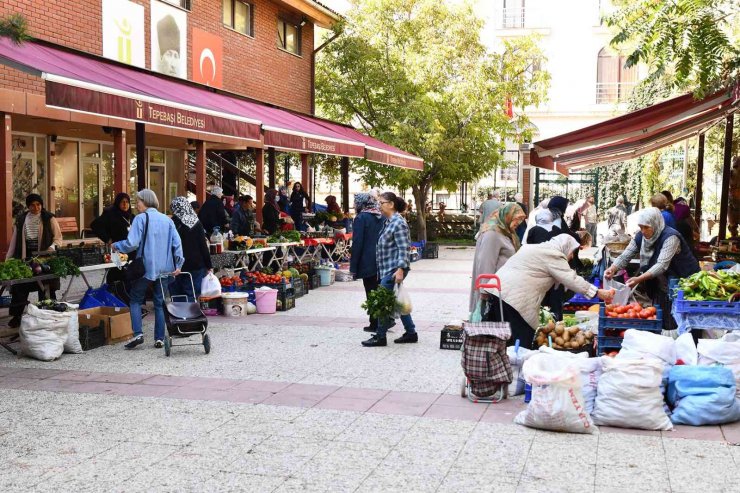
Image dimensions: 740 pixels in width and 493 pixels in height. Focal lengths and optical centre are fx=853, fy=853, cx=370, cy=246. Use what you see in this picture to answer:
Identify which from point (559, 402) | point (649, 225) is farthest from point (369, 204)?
point (559, 402)

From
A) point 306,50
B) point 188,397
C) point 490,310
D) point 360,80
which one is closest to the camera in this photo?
point 188,397

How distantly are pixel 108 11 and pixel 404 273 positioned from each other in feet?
32.5

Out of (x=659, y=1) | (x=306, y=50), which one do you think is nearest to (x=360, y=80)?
(x=306, y=50)

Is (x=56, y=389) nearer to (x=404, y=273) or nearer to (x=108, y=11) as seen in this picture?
(x=404, y=273)

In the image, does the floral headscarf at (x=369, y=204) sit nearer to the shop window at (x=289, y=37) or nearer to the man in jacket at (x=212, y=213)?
the man in jacket at (x=212, y=213)

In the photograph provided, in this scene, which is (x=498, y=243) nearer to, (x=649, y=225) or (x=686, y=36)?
(x=649, y=225)

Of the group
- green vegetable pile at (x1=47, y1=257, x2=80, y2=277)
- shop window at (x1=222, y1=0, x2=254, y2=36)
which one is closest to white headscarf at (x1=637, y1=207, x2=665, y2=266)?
green vegetable pile at (x1=47, y1=257, x2=80, y2=277)

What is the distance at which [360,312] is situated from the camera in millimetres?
12930

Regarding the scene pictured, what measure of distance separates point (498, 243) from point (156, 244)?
399 centimetres

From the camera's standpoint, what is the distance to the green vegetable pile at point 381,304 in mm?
9703

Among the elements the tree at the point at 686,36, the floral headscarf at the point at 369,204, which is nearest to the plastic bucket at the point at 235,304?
the floral headscarf at the point at 369,204

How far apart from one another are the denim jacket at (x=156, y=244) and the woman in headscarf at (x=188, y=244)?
0.82m

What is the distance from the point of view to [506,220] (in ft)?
28.0

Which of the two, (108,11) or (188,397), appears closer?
(188,397)
